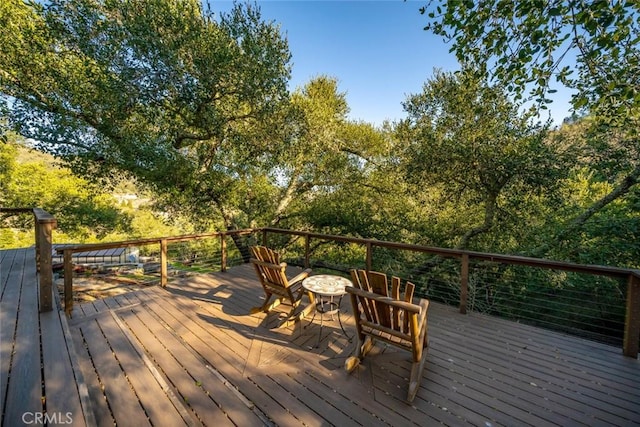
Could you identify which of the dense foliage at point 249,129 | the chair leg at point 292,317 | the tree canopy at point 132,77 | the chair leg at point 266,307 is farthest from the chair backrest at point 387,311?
the tree canopy at point 132,77

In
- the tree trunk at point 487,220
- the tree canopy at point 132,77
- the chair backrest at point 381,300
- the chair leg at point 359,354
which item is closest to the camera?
the chair backrest at point 381,300

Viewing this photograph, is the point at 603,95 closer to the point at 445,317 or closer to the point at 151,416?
the point at 445,317

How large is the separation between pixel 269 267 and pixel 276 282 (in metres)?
0.28

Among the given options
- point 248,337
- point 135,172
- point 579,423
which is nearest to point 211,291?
point 248,337

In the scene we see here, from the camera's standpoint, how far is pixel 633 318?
8.56ft

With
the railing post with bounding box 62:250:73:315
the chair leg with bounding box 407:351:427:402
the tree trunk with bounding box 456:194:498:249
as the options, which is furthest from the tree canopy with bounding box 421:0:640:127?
the railing post with bounding box 62:250:73:315

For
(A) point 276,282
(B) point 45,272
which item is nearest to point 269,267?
(A) point 276,282

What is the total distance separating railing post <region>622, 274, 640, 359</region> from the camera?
258 centimetres

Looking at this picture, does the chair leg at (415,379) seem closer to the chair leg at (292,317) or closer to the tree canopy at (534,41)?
the chair leg at (292,317)

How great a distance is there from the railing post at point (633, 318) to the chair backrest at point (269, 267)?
360 cm

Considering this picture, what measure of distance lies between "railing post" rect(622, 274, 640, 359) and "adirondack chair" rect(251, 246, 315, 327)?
3354 millimetres

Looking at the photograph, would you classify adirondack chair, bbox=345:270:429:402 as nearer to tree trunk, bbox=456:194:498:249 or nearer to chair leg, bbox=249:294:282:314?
chair leg, bbox=249:294:282:314

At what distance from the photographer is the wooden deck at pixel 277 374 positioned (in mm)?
1857

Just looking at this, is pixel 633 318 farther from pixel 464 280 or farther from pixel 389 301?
pixel 389 301
